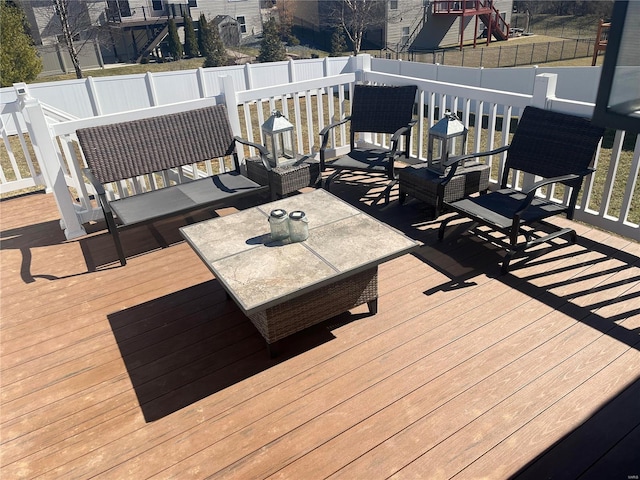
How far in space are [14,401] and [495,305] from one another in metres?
2.84

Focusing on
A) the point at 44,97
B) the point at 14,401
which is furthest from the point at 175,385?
the point at 44,97

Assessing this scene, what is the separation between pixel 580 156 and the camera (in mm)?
3352

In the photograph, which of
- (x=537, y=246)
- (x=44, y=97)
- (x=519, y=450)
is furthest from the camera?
(x=44, y=97)

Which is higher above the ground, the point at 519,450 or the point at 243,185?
the point at 243,185

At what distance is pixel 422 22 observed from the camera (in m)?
26.3

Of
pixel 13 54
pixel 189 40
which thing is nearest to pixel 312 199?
pixel 13 54

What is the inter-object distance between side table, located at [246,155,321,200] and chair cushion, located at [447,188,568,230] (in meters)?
1.40

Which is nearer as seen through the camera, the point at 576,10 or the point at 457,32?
→ the point at 457,32

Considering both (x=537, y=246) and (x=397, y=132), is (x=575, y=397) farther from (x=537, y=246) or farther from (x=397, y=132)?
(x=397, y=132)

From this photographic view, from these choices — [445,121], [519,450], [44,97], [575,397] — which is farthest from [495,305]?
[44,97]

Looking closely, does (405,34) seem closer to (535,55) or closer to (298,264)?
(535,55)

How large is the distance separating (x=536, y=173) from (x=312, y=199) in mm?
1782

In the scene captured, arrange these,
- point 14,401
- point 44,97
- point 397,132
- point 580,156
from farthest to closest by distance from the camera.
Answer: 1. point 44,97
2. point 397,132
3. point 580,156
4. point 14,401

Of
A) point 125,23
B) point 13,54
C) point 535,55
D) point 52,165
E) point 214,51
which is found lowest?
point 535,55
